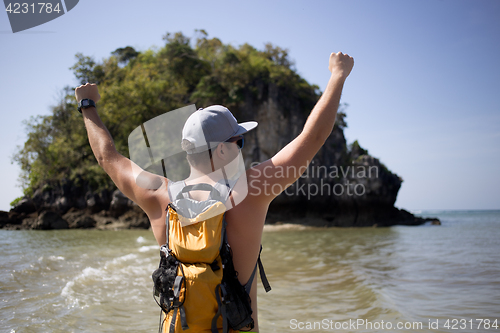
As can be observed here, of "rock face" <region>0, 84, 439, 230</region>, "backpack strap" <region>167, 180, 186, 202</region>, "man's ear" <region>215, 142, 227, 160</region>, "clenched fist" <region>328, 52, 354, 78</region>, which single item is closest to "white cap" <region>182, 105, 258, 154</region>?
"man's ear" <region>215, 142, 227, 160</region>

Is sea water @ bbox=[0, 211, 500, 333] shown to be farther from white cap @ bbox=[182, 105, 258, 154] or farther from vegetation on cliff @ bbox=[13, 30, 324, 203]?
vegetation on cliff @ bbox=[13, 30, 324, 203]

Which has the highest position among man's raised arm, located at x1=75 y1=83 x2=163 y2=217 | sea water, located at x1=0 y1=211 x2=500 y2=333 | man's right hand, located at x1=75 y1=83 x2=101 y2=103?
man's right hand, located at x1=75 y1=83 x2=101 y2=103

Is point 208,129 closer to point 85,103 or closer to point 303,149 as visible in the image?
point 303,149

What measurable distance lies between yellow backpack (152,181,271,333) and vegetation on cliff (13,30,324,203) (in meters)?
22.3

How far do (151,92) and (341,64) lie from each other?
949 inches

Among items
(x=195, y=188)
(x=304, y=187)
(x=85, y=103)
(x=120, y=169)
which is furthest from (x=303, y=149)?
(x=304, y=187)

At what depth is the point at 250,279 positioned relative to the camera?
1.30 meters

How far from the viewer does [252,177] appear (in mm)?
1236

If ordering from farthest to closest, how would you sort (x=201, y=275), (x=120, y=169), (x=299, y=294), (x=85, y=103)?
1. (x=299, y=294)
2. (x=85, y=103)
3. (x=120, y=169)
4. (x=201, y=275)

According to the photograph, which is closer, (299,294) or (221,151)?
(221,151)

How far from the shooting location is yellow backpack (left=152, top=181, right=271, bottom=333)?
1.15m

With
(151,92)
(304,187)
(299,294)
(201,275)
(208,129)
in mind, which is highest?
(151,92)

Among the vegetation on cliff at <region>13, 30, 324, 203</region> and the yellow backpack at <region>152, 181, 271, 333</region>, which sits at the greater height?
the vegetation on cliff at <region>13, 30, 324, 203</region>

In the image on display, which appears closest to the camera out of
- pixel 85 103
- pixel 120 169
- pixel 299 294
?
pixel 120 169
